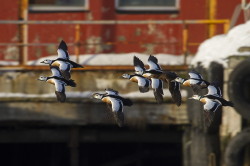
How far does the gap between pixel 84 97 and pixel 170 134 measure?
64.1 inches

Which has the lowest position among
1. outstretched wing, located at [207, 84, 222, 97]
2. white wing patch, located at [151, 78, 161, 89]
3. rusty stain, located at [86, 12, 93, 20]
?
outstretched wing, located at [207, 84, 222, 97]

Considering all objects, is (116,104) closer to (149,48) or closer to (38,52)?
(149,48)

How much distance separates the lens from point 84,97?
1772cm

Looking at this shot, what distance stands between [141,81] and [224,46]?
12.6ft

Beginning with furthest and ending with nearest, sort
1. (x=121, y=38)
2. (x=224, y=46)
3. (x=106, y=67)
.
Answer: (x=121, y=38)
(x=106, y=67)
(x=224, y=46)

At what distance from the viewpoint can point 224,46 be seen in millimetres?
16734

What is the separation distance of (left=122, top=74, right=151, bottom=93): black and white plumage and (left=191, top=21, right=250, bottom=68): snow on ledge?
3514 millimetres

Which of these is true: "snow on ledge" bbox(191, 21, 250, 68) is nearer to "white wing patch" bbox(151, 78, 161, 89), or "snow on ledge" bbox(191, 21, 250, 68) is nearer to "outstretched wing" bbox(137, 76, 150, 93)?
"white wing patch" bbox(151, 78, 161, 89)

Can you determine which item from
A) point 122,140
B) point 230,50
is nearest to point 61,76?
point 230,50

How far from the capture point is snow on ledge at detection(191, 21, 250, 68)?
16500mm

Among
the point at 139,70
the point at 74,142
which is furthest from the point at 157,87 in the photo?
the point at 74,142

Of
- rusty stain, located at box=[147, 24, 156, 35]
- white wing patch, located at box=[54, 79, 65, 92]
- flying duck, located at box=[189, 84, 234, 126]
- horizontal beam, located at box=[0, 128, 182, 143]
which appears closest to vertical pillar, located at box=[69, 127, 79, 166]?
horizontal beam, located at box=[0, 128, 182, 143]

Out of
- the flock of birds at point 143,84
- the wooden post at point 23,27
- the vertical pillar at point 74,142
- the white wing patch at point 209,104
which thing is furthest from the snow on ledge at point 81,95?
the white wing patch at point 209,104

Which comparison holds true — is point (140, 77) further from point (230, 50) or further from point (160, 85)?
point (230, 50)
